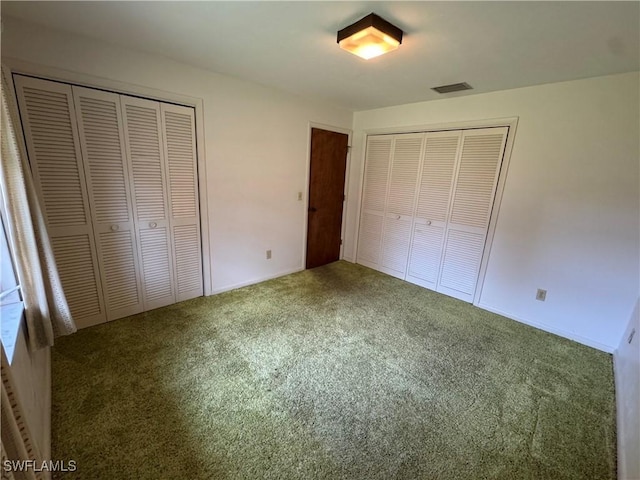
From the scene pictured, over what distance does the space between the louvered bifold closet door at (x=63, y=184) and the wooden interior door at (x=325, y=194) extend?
228cm

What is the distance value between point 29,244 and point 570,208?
380cm

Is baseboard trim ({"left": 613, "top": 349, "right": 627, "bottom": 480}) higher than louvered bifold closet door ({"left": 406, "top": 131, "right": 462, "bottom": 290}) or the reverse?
the reverse

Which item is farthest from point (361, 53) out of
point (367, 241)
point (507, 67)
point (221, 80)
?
point (367, 241)

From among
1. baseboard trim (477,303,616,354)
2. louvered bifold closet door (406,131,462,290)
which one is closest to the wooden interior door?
louvered bifold closet door (406,131,462,290)

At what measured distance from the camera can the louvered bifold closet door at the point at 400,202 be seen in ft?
11.1

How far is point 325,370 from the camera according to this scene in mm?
1971

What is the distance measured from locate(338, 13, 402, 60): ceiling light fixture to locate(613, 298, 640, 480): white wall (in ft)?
7.74

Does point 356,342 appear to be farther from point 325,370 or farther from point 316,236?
point 316,236

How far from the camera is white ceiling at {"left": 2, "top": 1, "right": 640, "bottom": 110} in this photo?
1449 millimetres

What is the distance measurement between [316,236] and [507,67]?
8.68 ft

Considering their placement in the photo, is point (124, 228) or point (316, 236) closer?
point (124, 228)

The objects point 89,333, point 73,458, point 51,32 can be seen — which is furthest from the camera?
point 89,333

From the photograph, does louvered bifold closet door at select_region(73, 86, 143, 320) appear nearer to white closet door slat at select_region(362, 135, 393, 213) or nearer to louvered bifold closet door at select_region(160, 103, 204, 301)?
louvered bifold closet door at select_region(160, 103, 204, 301)

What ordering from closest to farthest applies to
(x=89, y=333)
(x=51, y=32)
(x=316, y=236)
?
1. (x=51, y=32)
2. (x=89, y=333)
3. (x=316, y=236)
